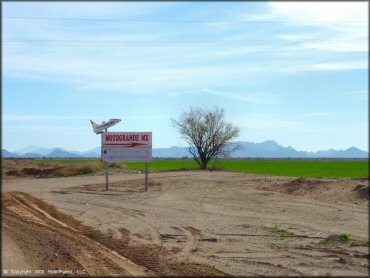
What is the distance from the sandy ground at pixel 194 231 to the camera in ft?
33.7

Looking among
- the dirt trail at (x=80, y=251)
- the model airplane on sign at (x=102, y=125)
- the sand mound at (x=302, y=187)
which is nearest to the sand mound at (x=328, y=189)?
the sand mound at (x=302, y=187)

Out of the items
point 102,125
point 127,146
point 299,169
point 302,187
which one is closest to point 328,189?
point 302,187

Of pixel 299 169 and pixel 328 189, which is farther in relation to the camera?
pixel 299 169

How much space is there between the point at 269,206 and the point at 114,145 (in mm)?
12584

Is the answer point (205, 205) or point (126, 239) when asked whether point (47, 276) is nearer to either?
point (126, 239)

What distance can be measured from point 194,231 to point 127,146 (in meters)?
16.2

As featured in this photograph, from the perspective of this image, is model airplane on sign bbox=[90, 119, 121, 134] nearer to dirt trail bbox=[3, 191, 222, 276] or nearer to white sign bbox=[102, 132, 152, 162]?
white sign bbox=[102, 132, 152, 162]

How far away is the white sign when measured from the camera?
30859mm

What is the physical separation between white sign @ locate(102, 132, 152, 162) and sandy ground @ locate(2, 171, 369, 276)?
9.59ft

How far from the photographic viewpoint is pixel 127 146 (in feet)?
102

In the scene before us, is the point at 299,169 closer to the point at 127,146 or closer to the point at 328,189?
the point at 127,146

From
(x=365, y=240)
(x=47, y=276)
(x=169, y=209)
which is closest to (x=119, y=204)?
(x=169, y=209)

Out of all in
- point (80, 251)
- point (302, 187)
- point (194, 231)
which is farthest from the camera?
point (302, 187)

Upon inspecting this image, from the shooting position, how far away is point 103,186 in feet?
108
